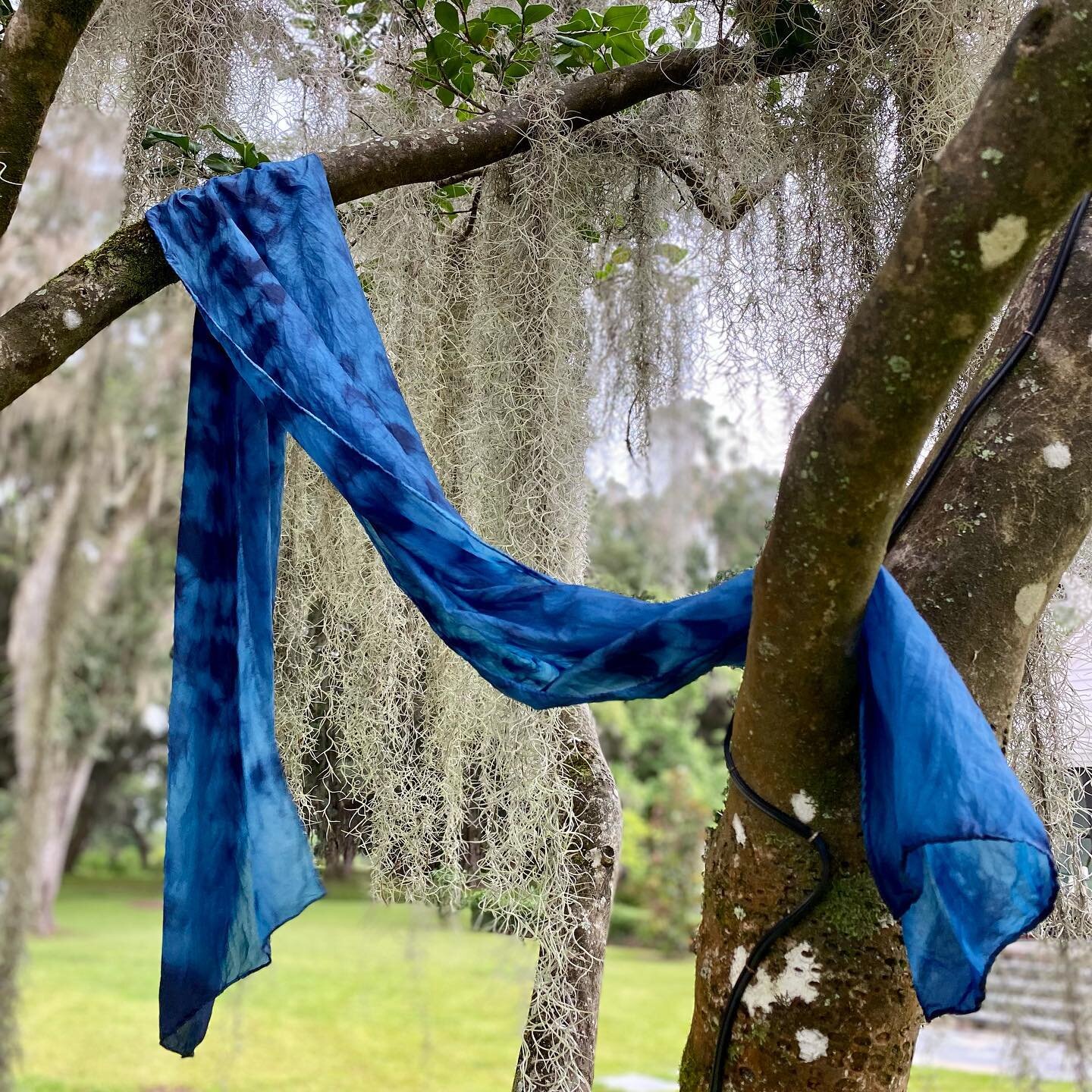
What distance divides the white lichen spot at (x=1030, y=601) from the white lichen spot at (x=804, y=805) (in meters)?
0.24

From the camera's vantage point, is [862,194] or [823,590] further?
[862,194]

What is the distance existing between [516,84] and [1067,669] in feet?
3.51

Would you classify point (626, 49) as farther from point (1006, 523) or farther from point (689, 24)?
point (1006, 523)

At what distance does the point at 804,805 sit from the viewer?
90 centimetres

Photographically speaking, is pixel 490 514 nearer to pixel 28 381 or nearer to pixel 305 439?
pixel 305 439

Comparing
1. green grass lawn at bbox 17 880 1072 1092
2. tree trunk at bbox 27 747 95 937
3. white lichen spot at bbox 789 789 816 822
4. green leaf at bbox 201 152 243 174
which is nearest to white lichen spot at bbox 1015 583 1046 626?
white lichen spot at bbox 789 789 816 822

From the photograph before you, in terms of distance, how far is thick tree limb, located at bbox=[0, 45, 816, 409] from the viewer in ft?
3.58

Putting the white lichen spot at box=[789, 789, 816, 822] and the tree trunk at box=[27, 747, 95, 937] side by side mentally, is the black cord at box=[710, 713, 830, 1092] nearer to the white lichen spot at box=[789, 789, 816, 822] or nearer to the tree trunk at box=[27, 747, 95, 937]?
the white lichen spot at box=[789, 789, 816, 822]

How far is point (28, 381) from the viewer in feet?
3.57

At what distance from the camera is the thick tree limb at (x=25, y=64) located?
1.16m

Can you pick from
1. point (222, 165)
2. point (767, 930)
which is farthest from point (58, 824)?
point (767, 930)

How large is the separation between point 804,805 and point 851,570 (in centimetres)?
20

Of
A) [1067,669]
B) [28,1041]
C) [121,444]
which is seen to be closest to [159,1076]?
[28,1041]

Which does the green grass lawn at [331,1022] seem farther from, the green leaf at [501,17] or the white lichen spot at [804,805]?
the white lichen spot at [804,805]
